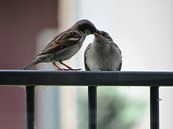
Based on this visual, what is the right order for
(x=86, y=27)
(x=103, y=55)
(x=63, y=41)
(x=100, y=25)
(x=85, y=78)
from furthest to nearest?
(x=100, y=25)
(x=103, y=55)
(x=63, y=41)
(x=86, y=27)
(x=85, y=78)

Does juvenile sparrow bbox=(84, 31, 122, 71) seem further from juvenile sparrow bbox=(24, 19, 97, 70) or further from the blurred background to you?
the blurred background

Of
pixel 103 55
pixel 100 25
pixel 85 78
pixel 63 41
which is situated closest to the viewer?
pixel 85 78

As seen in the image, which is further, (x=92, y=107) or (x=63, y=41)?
(x=63, y=41)

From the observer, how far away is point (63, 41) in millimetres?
1729

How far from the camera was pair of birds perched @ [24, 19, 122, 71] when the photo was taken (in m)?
1.65

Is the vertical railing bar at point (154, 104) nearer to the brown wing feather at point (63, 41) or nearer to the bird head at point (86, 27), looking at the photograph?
the bird head at point (86, 27)

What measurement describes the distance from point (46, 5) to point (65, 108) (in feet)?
2.41

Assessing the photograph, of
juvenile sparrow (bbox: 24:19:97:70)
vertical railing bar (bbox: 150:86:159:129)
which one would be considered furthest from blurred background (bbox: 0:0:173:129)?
vertical railing bar (bbox: 150:86:159:129)

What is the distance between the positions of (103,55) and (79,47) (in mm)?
317

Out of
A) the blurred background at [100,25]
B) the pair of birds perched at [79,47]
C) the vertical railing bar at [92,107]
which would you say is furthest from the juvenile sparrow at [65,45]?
the blurred background at [100,25]

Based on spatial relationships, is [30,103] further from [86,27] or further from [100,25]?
[100,25]

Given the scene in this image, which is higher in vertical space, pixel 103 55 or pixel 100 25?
pixel 100 25

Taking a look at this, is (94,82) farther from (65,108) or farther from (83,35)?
(65,108)

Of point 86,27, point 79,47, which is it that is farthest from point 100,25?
point 86,27
